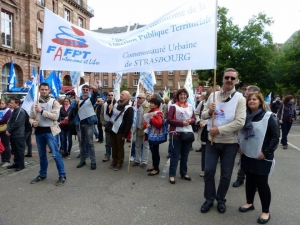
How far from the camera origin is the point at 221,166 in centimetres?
386

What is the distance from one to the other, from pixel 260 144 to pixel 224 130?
1.64 ft

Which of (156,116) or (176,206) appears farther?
(156,116)

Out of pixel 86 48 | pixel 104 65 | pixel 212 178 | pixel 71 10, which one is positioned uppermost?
pixel 71 10

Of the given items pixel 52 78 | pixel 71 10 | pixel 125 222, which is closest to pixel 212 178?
pixel 125 222

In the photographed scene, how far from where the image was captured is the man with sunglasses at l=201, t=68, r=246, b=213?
12.0 feet

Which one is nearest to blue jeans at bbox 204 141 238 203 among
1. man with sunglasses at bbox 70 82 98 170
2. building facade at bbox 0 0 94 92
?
man with sunglasses at bbox 70 82 98 170

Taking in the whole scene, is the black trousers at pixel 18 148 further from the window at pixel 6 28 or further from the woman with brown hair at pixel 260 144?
the window at pixel 6 28

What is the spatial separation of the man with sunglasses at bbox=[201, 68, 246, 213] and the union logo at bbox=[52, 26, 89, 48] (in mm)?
2925


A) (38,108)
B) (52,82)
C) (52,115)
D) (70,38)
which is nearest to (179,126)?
(52,115)

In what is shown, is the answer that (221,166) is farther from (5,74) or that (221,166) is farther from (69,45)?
(5,74)

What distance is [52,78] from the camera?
10.4 meters

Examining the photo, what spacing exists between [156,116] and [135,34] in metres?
1.77

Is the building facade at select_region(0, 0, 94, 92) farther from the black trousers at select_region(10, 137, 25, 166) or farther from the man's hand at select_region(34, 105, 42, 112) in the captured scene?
the man's hand at select_region(34, 105, 42, 112)

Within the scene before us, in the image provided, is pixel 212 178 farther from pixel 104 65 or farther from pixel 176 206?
pixel 104 65
